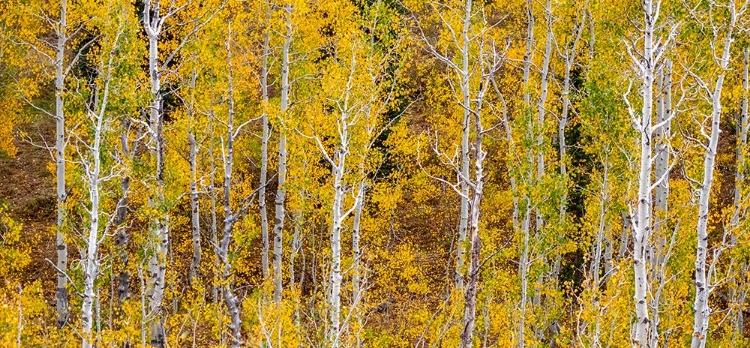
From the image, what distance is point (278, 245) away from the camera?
60.2 feet

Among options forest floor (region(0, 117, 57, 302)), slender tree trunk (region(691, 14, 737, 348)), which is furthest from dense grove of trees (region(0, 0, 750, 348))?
forest floor (region(0, 117, 57, 302))

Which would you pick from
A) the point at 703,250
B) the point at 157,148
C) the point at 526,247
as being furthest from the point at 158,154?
the point at 703,250

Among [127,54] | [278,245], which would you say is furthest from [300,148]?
[127,54]

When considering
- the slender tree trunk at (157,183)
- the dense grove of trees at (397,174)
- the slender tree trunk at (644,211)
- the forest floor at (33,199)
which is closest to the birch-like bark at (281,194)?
the dense grove of trees at (397,174)

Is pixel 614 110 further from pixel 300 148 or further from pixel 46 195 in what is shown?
pixel 46 195

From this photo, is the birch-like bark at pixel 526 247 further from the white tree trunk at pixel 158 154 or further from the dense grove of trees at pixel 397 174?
the white tree trunk at pixel 158 154

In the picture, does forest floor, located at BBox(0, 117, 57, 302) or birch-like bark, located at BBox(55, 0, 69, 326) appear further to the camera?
forest floor, located at BBox(0, 117, 57, 302)

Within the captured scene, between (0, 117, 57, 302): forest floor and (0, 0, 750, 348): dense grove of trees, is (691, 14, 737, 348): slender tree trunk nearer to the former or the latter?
(0, 0, 750, 348): dense grove of trees

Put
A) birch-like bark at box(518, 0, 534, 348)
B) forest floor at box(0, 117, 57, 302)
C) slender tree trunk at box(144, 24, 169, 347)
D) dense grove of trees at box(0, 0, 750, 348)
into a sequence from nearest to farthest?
dense grove of trees at box(0, 0, 750, 348)
slender tree trunk at box(144, 24, 169, 347)
birch-like bark at box(518, 0, 534, 348)
forest floor at box(0, 117, 57, 302)

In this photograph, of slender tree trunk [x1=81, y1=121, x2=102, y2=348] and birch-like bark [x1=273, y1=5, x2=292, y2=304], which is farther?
birch-like bark [x1=273, y1=5, x2=292, y2=304]

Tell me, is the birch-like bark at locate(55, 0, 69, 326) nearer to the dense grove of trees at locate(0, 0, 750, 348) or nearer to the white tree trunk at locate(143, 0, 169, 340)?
the dense grove of trees at locate(0, 0, 750, 348)

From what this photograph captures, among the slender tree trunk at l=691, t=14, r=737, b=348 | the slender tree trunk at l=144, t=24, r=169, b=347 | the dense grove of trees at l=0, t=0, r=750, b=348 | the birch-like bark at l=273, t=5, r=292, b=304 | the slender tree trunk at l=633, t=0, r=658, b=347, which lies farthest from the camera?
the birch-like bark at l=273, t=5, r=292, b=304

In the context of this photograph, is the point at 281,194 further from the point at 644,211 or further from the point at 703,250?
the point at 703,250

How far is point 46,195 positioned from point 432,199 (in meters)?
19.2
